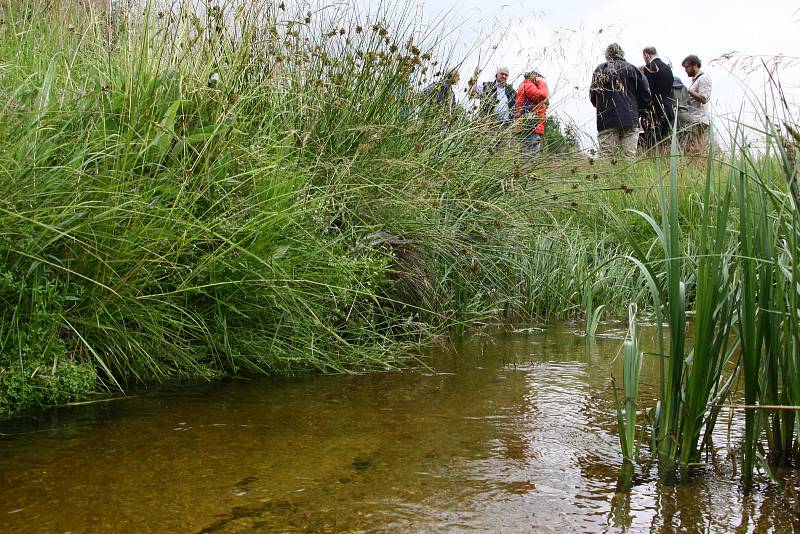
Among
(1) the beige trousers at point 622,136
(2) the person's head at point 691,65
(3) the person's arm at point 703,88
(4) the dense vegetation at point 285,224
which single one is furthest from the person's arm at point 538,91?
(2) the person's head at point 691,65

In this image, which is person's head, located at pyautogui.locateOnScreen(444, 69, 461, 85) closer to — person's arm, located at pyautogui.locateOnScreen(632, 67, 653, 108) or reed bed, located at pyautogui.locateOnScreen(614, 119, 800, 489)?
reed bed, located at pyautogui.locateOnScreen(614, 119, 800, 489)

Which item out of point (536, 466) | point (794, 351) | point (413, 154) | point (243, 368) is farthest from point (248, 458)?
point (413, 154)

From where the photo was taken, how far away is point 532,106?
223 inches

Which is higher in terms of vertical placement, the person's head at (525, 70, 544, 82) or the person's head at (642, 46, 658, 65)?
the person's head at (642, 46, 658, 65)

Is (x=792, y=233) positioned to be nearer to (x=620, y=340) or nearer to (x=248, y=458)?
(x=248, y=458)

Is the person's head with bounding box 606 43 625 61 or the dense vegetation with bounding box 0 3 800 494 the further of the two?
the person's head with bounding box 606 43 625 61

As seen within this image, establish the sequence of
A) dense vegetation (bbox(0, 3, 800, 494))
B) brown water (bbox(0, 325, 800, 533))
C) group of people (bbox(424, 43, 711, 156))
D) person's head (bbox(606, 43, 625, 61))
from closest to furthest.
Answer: brown water (bbox(0, 325, 800, 533)) → dense vegetation (bbox(0, 3, 800, 494)) → group of people (bbox(424, 43, 711, 156)) → person's head (bbox(606, 43, 625, 61))

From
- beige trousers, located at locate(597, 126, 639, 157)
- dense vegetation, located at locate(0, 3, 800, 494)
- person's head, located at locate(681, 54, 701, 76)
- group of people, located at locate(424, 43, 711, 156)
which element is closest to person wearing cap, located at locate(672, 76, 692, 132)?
group of people, located at locate(424, 43, 711, 156)

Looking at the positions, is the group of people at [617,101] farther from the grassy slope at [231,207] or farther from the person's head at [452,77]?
the grassy slope at [231,207]

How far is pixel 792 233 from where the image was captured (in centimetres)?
214

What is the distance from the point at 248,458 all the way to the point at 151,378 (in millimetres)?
1061

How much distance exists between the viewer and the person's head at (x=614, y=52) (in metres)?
8.64

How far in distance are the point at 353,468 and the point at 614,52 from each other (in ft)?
23.8

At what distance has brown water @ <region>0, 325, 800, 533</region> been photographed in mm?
2070
